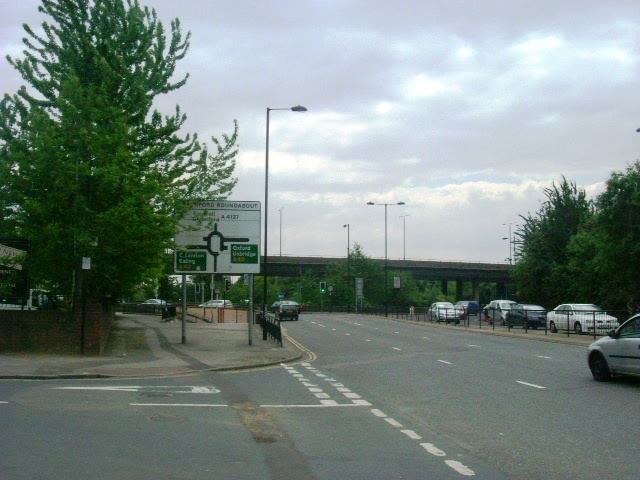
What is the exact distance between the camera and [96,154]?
22.4m

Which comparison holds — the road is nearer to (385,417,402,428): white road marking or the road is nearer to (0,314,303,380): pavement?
(385,417,402,428): white road marking

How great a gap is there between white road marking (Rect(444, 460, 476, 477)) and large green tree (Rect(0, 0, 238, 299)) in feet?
49.6

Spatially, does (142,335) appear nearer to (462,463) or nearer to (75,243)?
(75,243)

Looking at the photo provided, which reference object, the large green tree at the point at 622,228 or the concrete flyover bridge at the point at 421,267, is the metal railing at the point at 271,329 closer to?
the large green tree at the point at 622,228

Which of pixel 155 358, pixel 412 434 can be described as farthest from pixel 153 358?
pixel 412 434

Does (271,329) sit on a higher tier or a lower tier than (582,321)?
lower

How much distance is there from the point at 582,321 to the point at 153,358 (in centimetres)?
2343

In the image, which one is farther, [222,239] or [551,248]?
[551,248]

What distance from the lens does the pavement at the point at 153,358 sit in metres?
18.4

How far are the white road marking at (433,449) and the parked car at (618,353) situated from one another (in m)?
7.50

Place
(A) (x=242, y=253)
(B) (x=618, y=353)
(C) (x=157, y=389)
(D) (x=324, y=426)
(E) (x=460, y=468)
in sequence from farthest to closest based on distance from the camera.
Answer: (A) (x=242, y=253), (B) (x=618, y=353), (C) (x=157, y=389), (D) (x=324, y=426), (E) (x=460, y=468)

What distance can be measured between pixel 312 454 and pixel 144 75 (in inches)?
813

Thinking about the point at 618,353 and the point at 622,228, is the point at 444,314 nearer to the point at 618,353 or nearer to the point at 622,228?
the point at 622,228

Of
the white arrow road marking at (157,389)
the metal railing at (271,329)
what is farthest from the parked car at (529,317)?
the white arrow road marking at (157,389)
